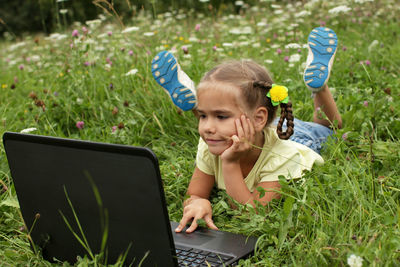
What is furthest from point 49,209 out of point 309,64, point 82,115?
point 82,115

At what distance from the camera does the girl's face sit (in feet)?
7.26

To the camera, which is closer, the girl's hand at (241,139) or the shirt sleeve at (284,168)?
the girl's hand at (241,139)

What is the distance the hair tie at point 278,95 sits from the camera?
7.30ft

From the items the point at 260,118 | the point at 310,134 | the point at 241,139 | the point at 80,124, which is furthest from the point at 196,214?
the point at 80,124

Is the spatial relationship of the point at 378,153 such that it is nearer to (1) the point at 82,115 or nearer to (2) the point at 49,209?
(2) the point at 49,209

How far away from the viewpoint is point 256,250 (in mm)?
1961

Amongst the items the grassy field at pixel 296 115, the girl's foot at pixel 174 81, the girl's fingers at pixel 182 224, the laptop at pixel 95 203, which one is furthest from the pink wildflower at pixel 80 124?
the laptop at pixel 95 203

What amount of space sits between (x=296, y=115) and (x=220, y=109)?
1.04 m

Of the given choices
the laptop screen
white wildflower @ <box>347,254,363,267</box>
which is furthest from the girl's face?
white wildflower @ <box>347,254,363,267</box>

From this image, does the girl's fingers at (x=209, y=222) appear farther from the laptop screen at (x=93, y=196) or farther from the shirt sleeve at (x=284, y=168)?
the laptop screen at (x=93, y=196)

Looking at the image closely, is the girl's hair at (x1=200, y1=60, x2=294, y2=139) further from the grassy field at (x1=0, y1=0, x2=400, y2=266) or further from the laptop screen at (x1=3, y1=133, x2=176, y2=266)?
the laptop screen at (x1=3, y1=133, x2=176, y2=266)

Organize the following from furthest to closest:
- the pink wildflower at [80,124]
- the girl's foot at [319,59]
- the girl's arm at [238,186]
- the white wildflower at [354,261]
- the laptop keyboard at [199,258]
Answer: the pink wildflower at [80,124]
the girl's foot at [319,59]
the girl's arm at [238,186]
the laptop keyboard at [199,258]
the white wildflower at [354,261]

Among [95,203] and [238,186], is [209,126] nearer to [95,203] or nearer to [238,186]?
[238,186]

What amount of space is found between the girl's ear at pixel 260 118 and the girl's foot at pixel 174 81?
0.38m
